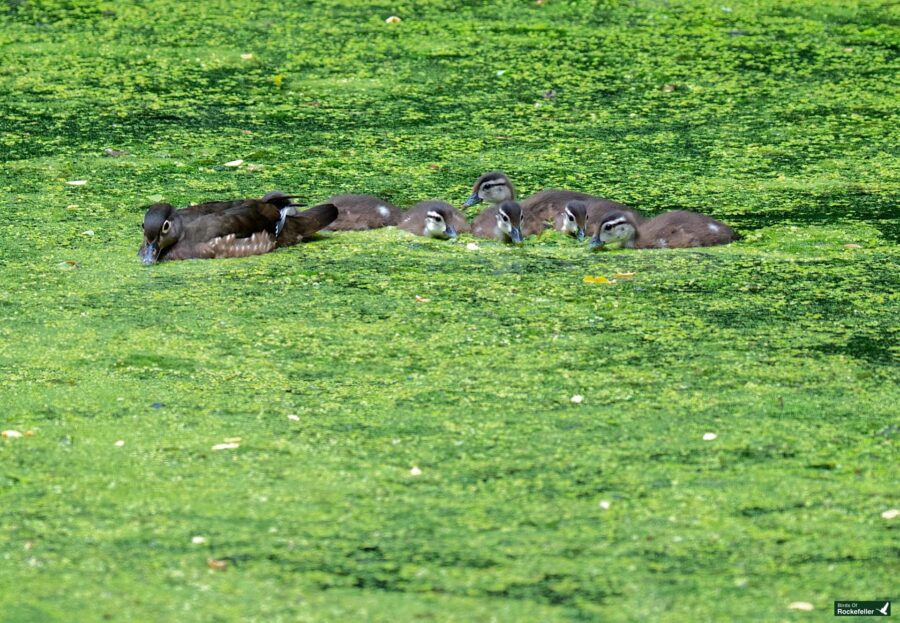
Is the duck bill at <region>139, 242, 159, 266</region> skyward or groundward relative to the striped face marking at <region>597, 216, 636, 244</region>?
groundward

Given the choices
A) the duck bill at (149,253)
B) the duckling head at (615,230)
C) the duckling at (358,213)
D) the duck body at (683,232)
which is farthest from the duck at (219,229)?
the duck body at (683,232)

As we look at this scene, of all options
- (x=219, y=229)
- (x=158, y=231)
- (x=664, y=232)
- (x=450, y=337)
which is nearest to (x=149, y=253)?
(x=158, y=231)

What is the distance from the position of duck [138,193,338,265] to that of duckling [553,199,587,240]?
944 mm

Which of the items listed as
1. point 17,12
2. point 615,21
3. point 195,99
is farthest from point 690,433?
point 17,12

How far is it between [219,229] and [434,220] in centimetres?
85

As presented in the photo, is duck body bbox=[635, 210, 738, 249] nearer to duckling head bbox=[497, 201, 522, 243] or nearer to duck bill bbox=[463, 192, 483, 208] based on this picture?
duckling head bbox=[497, 201, 522, 243]

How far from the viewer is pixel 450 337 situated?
5082mm

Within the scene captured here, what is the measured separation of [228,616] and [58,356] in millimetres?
1801

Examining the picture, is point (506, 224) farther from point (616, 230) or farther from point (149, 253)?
point (149, 253)

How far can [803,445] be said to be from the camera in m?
4.20

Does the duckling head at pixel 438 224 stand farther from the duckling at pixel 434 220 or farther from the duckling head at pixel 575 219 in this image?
the duckling head at pixel 575 219

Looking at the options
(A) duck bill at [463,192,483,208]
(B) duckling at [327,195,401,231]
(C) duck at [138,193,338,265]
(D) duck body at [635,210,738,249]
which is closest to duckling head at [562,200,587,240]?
(D) duck body at [635,210,738,249]

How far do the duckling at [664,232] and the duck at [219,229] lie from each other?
1095mm

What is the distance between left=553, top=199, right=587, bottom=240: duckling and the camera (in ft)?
20.1
